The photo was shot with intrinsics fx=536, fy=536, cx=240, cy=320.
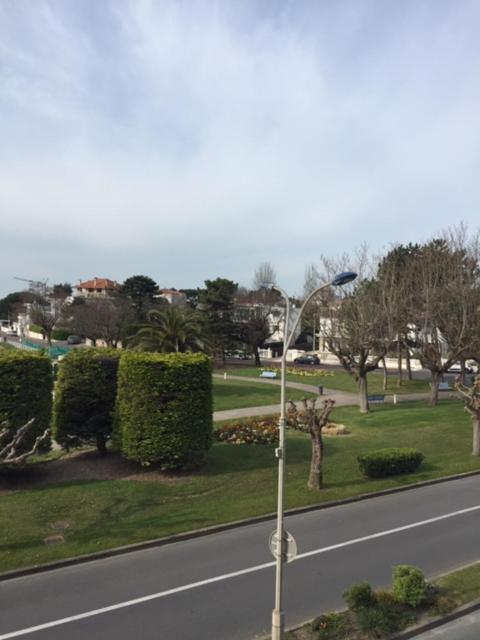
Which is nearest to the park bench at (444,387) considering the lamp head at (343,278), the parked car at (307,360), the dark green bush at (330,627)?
the parked car at (307,360)

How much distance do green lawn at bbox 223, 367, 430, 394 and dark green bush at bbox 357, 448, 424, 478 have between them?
81.3 feet

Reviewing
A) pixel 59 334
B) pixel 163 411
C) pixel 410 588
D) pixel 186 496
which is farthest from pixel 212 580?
pixel 59 334

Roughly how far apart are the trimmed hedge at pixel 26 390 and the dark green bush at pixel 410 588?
1206 centimetres

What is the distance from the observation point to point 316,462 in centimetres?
1800

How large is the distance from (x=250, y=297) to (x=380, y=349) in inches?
1427

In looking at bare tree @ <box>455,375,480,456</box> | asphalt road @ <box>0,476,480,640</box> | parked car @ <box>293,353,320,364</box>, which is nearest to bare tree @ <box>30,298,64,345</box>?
parked car @ <box>293,353,320,364</box>

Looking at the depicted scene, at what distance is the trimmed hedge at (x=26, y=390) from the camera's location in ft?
55.8

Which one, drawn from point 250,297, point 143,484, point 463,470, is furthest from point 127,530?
point 250,297

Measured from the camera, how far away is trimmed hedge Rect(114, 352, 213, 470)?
18.3 metres

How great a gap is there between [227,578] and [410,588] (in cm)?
390

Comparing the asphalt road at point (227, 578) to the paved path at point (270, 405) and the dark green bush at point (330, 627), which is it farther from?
the paved path at point (270, 405)

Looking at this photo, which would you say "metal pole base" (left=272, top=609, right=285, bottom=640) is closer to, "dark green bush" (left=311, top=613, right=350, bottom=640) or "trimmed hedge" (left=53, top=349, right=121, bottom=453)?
"dark green bush" (left=311, top=613, right=350, bottom=640)

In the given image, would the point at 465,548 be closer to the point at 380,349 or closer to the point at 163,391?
the point at 163,391

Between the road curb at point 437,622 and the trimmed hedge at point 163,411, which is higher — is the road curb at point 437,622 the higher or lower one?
the lower one
